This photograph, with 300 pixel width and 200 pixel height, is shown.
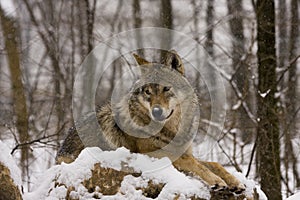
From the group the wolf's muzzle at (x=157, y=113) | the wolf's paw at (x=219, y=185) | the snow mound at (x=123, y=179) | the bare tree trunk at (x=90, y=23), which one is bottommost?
the wolf's paw at (x=219, y=185)

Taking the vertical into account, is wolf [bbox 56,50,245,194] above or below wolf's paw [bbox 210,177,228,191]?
above

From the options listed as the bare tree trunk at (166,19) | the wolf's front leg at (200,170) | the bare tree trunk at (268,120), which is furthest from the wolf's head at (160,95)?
the bare tree trunk at (166,19)

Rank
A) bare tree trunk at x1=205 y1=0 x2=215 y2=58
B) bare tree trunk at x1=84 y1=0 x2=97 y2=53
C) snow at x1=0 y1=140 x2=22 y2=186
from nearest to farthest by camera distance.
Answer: snow at x1=0 y1=140 x2=22 y2=186
bare tree trunk at x1=205 y1=0 x2=215 y2=58
bare tree trunk at x1=84 y1=0 x2=97 y2=53

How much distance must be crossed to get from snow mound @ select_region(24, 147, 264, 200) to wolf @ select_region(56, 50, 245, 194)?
0.12 meters

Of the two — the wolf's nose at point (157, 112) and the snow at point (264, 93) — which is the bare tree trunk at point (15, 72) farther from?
the wolf's nose at point (157, 112)

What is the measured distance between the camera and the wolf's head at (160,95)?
418 cm

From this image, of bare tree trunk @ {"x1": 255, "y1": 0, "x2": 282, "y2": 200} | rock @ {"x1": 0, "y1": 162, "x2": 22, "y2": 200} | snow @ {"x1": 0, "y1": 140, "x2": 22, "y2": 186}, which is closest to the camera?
rock @ {"x1": 0, "y1": 162, "x2": 22, "y2": 200}

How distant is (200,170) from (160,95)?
2.31 ft

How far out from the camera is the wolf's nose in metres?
4.15

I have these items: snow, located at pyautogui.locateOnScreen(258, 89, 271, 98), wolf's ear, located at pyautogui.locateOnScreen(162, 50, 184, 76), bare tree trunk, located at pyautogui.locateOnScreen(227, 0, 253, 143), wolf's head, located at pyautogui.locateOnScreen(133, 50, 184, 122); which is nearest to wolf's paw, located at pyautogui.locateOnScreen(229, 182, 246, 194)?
wolf's head, located at pyautogui.locateOnScreen(133, 50, 184, 122)

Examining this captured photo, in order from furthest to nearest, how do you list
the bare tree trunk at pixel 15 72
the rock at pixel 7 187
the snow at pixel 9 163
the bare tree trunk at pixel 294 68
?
the bare tree trunk at pixel 294 68
the bare tree trunk at pixel 15 72
the snow at pixel 9 163
the rock at pixel 7 187

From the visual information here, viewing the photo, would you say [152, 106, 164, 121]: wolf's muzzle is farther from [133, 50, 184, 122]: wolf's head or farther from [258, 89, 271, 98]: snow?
[258, 89, 271, 98]: snow

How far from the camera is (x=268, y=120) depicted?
272 inches

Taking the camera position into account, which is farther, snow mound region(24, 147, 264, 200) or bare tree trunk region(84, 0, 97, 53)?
bare tree trunk region(84, 0, 97, 53)
